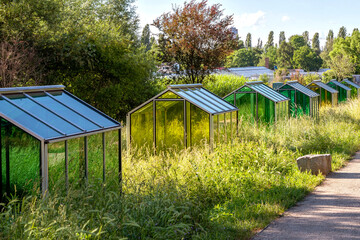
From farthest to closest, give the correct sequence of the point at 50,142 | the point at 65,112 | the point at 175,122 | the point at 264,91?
1. the point at 264,91
2. the point at 175,122
3. the point at 65,112
4. the point at 50,142

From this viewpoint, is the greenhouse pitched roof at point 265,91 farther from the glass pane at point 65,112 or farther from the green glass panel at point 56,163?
the green glass panel at point 56,163

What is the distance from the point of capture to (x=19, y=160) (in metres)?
6.22

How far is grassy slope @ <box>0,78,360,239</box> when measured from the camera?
497 cm

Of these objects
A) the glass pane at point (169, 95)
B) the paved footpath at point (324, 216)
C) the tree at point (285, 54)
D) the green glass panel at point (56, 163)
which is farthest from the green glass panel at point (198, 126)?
Answer: the tree at point (285, 54)

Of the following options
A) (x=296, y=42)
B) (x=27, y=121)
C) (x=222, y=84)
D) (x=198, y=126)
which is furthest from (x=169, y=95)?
(x=296, y=42)

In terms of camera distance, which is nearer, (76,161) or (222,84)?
(76,161)

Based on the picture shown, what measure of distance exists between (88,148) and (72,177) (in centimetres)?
60

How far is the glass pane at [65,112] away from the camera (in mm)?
7309

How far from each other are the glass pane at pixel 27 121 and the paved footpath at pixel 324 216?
2.99 meters

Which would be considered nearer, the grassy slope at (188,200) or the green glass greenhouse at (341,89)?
the grassy slope at (188,200)

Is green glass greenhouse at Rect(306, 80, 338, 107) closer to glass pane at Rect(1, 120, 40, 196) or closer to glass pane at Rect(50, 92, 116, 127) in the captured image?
glass pane at Rect(50, 92, 116, 127)

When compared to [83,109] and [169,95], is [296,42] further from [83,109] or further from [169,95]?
[83,109]

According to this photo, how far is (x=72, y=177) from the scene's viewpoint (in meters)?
7.00

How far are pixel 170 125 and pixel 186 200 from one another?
5506 mm
